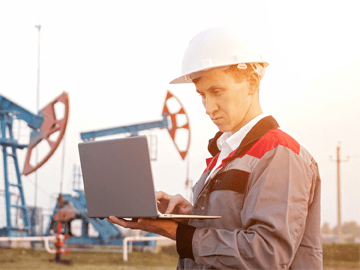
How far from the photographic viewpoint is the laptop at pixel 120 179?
1605 millimetres

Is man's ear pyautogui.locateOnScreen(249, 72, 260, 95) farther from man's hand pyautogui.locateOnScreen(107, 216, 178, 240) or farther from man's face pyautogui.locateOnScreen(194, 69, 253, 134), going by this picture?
man's hand pyautogui.locateOnScreen(107, 216, 178, 240)

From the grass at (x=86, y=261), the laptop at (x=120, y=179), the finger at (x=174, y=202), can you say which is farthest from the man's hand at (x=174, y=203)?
the grass at (x=86, y=261)

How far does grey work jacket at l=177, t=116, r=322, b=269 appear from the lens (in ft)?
5.13

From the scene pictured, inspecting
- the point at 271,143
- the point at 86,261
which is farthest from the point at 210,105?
the point at 86,261

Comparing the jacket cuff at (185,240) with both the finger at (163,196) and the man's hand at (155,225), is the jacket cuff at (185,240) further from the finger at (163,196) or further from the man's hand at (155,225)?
the finger at (163,196)

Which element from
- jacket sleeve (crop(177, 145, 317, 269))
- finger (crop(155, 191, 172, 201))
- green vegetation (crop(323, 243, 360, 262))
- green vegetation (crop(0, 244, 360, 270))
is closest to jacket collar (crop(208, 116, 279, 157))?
jacket sleeve (crop(177, 145, 317, 269))

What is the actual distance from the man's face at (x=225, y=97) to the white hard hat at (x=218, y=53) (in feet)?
0.15

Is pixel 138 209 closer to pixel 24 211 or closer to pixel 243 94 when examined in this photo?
pixel 243 94

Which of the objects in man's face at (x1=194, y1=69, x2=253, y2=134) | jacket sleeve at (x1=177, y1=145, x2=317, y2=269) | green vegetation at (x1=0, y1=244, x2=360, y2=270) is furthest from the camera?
green vegetation at (x1=0, y1=244, x2=360, y2=270)

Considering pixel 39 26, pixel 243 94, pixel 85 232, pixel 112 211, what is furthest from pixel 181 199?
pixel 85 232

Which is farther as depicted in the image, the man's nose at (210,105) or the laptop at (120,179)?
the man's nose at (210,105)

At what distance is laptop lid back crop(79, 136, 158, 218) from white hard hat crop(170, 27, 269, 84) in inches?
19.4

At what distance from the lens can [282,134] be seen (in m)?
1.76

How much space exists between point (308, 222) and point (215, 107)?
597 mm
